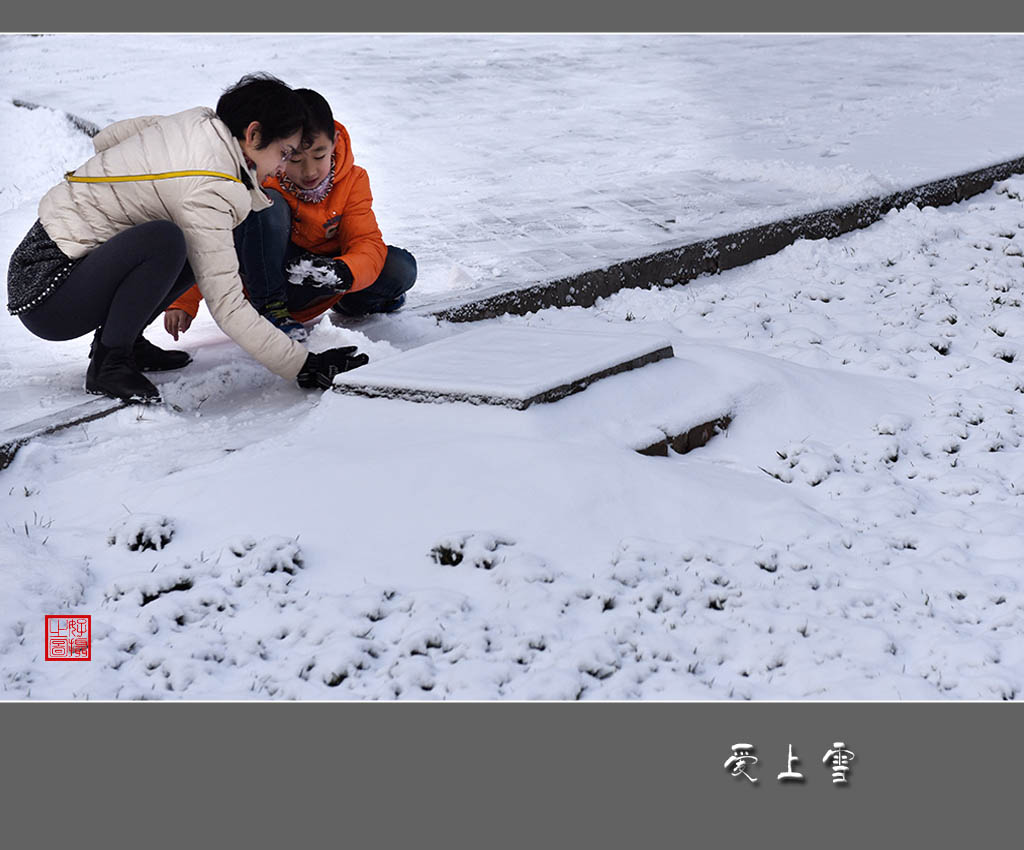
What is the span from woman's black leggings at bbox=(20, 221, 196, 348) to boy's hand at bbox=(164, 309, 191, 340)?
1.14 ft

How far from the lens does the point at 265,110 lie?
4.07 metres

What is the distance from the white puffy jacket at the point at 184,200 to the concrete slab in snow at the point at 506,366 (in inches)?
19.7

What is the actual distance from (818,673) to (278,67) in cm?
1085

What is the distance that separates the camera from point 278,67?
12.4 metres

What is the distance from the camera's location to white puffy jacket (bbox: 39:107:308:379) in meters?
4.09

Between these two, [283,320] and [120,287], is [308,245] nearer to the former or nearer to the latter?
[283,320]

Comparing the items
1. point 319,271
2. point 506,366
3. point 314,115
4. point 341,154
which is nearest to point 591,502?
point 506,366

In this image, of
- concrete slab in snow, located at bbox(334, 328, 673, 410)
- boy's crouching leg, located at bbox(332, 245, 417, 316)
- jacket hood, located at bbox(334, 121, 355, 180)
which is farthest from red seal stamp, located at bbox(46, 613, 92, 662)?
boy's crouching leg, located at bbox(332, 245, 417, 316)

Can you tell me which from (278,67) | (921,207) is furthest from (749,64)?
(921,207)

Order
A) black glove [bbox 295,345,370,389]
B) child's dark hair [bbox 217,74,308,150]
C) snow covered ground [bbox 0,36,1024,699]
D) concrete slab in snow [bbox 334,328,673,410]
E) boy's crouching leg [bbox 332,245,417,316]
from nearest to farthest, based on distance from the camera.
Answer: snow covered ground [bbox 0,36,1024,699] → concrete slab in snow [bbox 334,328,673,410] → child's dark hair [bbox 217,74,308,150] → black glove [bbox 295,345,370,389] → boy's crouching leg [bbox 332,245,417,316]

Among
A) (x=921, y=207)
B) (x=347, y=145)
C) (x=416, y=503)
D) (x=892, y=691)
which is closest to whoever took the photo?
(x=892, y=691)

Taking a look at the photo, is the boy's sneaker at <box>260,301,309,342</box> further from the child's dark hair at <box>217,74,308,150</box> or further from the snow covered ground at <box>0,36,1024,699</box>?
the child's dark hair at <box>217,74,308,150</box>

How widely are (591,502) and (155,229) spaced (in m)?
1.77

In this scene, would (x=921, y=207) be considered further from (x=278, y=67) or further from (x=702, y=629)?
(x=278, y=67)
